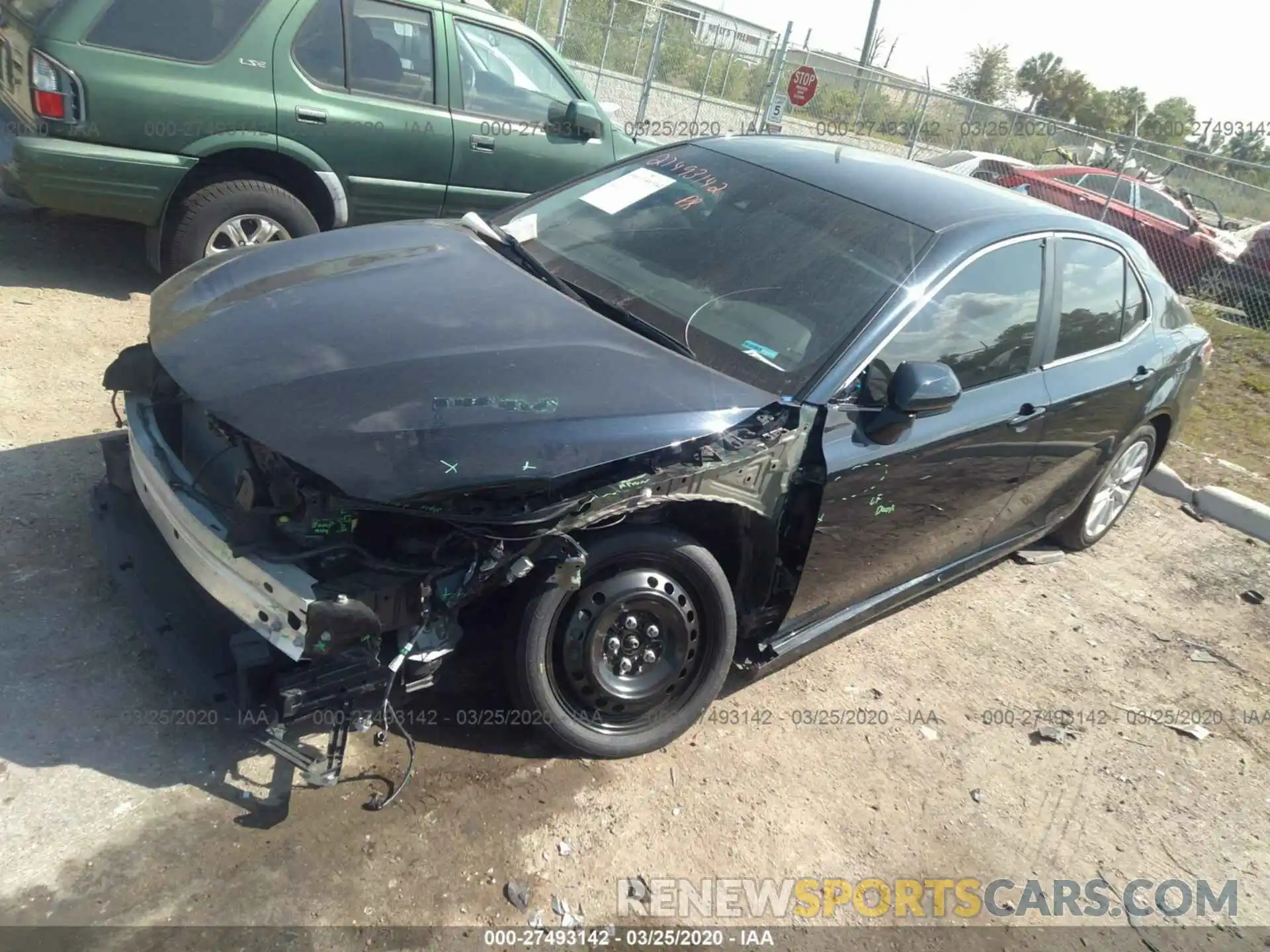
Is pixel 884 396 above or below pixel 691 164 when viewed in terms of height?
below

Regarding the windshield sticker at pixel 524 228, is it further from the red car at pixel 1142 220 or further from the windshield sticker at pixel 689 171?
the red car at pixel 1142 220

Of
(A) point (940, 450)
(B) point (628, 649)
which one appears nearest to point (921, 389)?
(A) point (940, 450)

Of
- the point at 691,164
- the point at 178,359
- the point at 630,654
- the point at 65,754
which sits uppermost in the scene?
the point at 691,164

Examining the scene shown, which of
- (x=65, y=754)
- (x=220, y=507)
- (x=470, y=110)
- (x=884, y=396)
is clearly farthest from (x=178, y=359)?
(x=470, y=110)

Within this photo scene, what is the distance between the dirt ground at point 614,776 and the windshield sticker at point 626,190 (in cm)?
202

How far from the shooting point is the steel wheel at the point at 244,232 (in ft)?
17.4

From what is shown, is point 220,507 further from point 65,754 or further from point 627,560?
point 627,560

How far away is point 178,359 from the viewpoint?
266cm

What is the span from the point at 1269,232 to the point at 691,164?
12.6 metres

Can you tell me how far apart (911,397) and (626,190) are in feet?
5.43

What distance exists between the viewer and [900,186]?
3613 mm

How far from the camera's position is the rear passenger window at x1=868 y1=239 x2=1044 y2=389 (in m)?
3.13

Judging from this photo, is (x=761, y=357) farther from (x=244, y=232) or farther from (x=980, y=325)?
(x=244, y=232)

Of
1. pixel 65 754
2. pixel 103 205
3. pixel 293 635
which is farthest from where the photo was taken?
pixel 103 205
